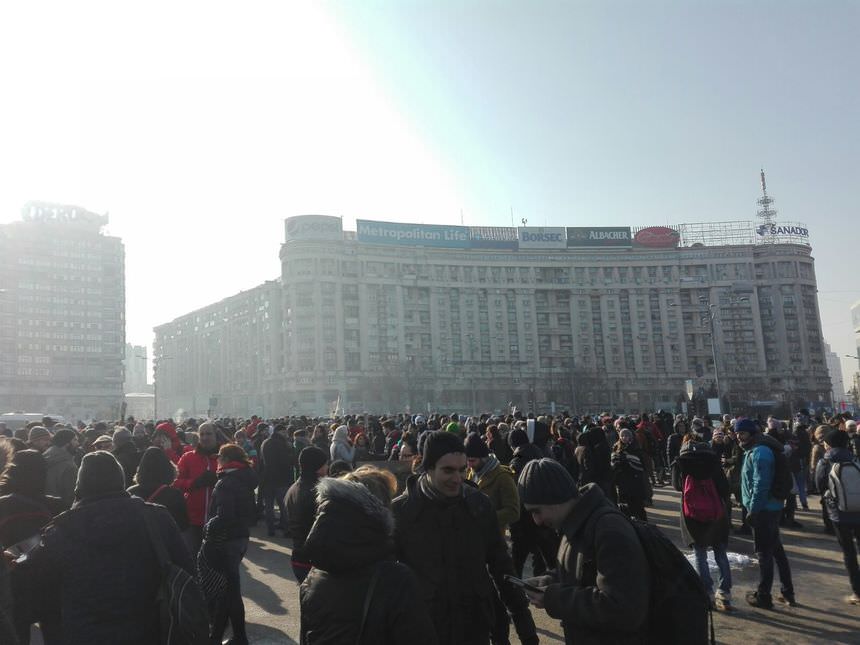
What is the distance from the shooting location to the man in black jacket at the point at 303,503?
15.2 feet

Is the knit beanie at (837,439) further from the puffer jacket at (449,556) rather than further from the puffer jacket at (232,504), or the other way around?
the puffer jacket at (232,504)

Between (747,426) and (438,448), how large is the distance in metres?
5.36

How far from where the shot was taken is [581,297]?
320 ft

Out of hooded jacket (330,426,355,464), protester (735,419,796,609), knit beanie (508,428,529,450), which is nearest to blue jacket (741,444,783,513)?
protester (735,419,796,609)

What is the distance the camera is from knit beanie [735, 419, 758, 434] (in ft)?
24.4

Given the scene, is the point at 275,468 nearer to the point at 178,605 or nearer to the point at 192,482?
the point at 192,482

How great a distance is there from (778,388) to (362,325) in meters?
63.0

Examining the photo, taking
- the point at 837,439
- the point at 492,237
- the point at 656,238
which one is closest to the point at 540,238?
the point at 492,237

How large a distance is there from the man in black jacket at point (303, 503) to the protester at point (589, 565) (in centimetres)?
165

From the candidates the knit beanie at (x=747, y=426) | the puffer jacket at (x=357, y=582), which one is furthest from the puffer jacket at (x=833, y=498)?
the puffer jacket at (x=357, y=582)

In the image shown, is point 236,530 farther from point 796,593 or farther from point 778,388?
point 778,388

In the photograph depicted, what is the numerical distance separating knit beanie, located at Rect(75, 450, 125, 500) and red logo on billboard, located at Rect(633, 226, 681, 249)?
335 ft

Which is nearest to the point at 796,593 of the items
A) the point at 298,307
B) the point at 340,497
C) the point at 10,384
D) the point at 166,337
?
the point at 340,497

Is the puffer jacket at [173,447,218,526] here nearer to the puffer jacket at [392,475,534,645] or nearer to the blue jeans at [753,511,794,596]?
the puffer jacket at [392,475,534,645]
